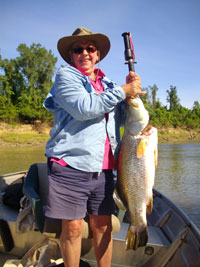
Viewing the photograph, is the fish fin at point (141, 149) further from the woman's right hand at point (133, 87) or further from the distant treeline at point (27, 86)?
the distant treeline at point (27, 86)

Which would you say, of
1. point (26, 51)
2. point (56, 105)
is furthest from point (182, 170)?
point (26, 51)

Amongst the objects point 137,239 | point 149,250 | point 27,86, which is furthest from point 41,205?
point 27,86

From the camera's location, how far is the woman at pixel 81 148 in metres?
2.03

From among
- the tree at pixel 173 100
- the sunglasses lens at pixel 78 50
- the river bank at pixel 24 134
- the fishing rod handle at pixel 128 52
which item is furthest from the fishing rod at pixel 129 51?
the tree at pixel 173 100

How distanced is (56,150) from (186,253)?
5.53 ft

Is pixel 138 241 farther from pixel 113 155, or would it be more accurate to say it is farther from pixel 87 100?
pixel 87 100

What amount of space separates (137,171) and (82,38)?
1.35 meters

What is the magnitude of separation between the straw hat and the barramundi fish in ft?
2.34

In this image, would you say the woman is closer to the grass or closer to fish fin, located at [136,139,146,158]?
fish fin, located at [136,139,146,158]

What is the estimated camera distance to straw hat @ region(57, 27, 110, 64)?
2281mm

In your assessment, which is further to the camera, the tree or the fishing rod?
the tree

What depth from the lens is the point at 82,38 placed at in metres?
2.32

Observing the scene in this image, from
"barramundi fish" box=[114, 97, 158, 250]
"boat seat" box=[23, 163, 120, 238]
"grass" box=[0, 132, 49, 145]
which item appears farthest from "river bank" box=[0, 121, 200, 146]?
"barramundi fish" box=[114, 97, 158, 250]

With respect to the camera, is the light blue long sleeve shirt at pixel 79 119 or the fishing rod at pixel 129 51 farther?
the fishing rod at pixel 129 51
